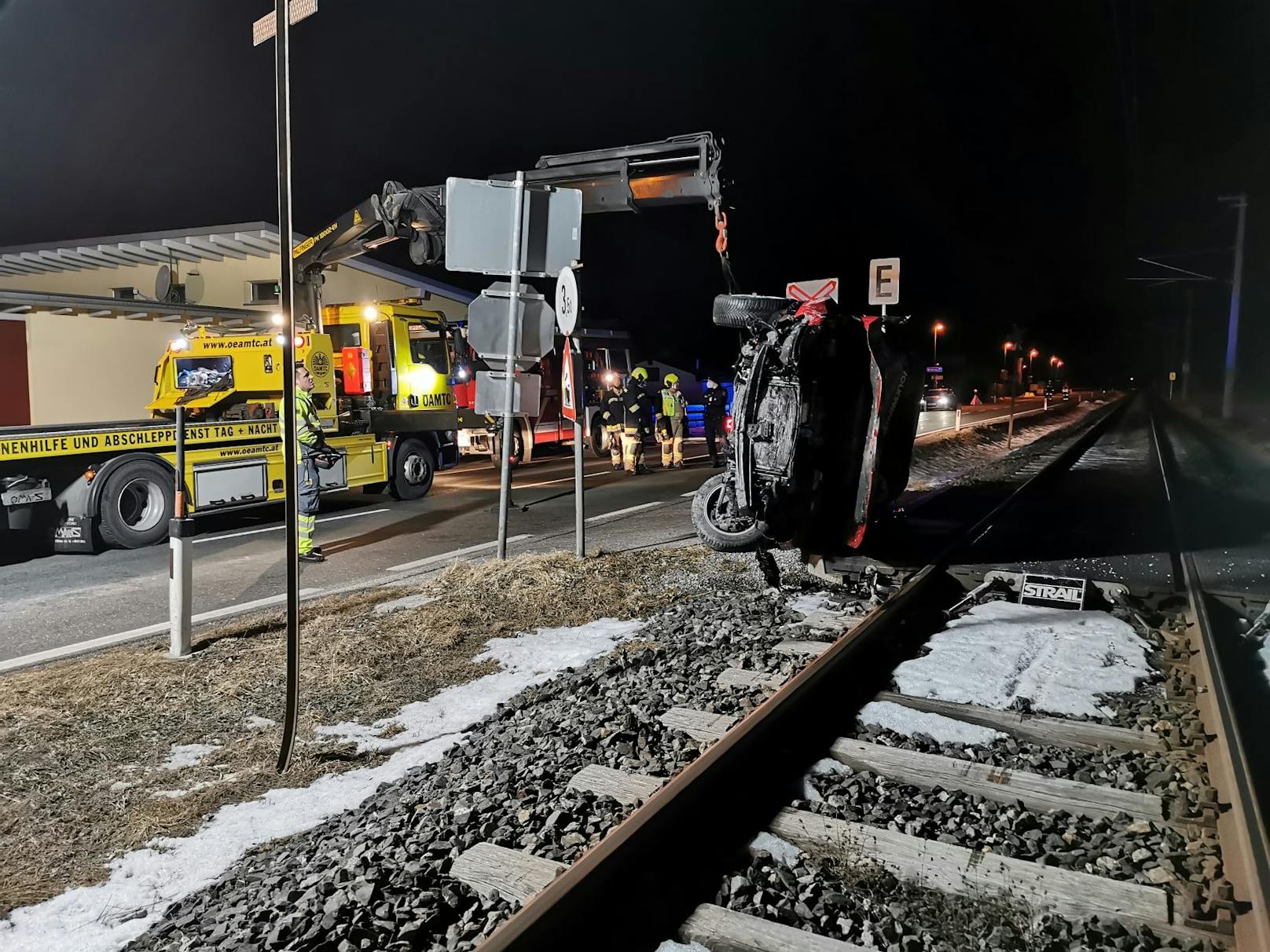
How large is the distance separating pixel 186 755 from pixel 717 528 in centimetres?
498

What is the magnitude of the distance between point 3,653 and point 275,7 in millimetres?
4974

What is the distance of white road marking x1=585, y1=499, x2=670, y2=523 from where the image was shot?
11.4 meters

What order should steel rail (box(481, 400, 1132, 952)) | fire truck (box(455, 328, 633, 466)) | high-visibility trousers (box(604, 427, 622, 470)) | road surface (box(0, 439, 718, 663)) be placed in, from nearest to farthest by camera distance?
steel rail (box(481, 400, 1132, 952))
road surface (box(0, 439, 718, 663))
high-visibility trousers (box(604, 427, 622, 470))
fire truck (box(455, 328, 633, 466))

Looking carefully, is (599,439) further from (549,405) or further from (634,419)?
(634,419)

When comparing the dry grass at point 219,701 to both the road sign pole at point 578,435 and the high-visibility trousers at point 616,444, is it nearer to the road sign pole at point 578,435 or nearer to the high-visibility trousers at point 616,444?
the road sign pole at point 578,435

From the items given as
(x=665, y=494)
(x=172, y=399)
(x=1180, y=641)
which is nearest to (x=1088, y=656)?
(x=1180, y=641)

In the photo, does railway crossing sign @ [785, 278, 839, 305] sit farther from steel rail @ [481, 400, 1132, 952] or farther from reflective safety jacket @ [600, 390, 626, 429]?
reflective safety jacket @ [600, 390, 626, 429]

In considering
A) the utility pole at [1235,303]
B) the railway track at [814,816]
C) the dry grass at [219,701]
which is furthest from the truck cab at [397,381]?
the utility pole at [1235,303]

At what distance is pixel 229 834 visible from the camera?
339 cm

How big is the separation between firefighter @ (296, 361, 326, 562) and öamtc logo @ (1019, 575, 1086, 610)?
21.3ft

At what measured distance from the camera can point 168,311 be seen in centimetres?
1934

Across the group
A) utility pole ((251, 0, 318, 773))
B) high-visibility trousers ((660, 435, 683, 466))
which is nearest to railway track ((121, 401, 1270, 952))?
utility pole ((251, 0, 318, 773))

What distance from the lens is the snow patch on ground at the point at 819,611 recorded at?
574 centimetres

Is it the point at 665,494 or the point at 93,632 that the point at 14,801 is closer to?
the point at 93,632
